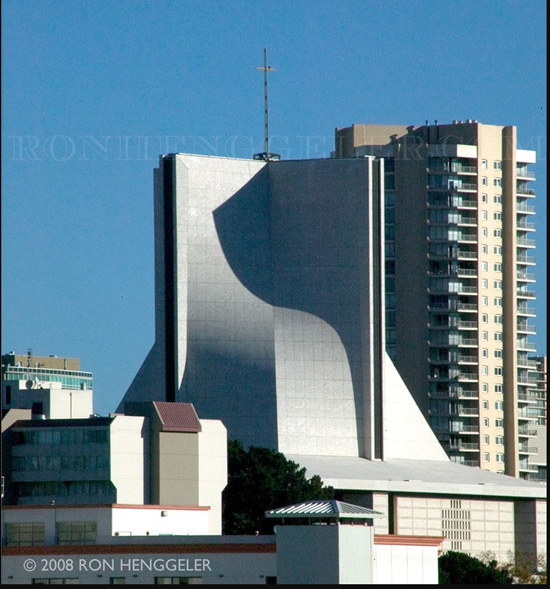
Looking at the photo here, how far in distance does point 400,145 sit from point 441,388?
1917 centimetres

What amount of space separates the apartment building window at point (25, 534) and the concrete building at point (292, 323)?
3322cm

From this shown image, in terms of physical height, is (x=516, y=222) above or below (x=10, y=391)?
above

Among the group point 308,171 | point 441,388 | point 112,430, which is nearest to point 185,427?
point 112,430

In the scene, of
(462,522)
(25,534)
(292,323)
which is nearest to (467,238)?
(292,323)

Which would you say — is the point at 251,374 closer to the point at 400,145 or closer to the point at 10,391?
the point at 10,391

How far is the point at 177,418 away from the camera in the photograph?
82.1 m

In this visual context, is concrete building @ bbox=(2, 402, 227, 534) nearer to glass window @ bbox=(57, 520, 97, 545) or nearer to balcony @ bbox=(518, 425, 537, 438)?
glass window @ bbox=(57, 520, 97, 545)

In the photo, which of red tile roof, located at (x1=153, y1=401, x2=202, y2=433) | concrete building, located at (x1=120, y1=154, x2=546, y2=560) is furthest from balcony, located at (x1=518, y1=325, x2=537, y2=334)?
red tile roof, located at (x1=153, y1=401, x2=202, y2=433)

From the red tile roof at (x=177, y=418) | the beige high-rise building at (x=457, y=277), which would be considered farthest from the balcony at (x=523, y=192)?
the red tile roof at (x=177, y=418)

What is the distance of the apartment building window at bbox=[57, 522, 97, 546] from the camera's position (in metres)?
66.8

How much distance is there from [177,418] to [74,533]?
16.0m

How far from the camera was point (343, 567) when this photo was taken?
58781 millimetres

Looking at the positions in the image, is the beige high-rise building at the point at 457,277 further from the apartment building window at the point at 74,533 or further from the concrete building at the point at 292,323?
the apartment building window at the point at 74,533

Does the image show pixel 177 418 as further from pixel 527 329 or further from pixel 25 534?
pixel 527 329
